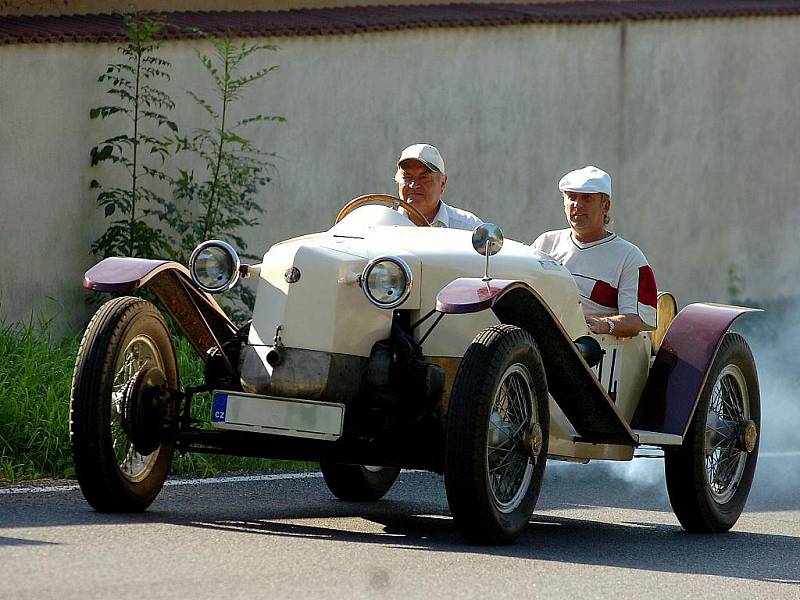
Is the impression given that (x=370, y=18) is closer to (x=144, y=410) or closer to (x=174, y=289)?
(x=174, y=289)

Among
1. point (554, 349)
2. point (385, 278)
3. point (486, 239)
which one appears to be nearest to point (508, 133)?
point (554, 349)

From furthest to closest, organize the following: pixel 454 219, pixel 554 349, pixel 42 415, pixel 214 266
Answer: pixel 42 415 → pixel 454 219 → pixel 554 349 → pixel 214 266

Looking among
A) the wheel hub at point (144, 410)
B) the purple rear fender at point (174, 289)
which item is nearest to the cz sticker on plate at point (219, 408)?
the wheel hub at point (144, 410)

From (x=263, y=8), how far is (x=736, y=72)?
19.2 ft

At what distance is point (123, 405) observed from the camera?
716cm

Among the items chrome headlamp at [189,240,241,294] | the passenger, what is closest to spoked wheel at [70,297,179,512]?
chrome headlamp at [189,240,241,294]

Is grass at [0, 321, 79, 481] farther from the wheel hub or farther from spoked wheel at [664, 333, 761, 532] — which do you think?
spoked wheel at [664, 333, 761, 532]

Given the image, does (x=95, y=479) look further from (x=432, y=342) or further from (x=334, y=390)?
(x=432, y=342)

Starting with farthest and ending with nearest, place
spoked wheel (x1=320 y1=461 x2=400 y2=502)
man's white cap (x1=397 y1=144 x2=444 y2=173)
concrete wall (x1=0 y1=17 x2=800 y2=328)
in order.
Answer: concrete wall (x1=0 y1=17 x2=800 y2=328)
man's white cap (x1=397 y1=144 x2=444 y2=173)
spoked wheel (x1=320 y1=461 x2=400 y2=502)

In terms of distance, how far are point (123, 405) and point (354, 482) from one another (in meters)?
1.75

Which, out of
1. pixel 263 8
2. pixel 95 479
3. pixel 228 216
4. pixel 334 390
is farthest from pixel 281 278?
pixel 263 8

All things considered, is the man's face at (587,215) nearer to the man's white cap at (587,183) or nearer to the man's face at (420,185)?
the man's white cap at (587,183)

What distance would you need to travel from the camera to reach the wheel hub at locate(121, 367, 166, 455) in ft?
23.5

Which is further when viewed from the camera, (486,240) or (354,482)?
(354,482)
